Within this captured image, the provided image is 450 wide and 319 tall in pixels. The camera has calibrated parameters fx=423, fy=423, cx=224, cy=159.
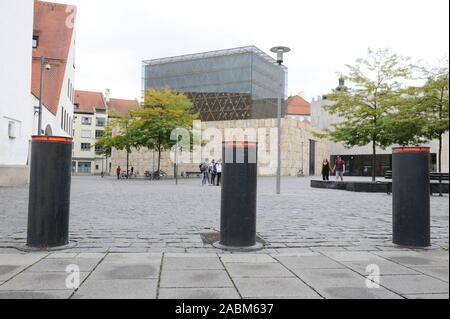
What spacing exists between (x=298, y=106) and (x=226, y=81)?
147 feet

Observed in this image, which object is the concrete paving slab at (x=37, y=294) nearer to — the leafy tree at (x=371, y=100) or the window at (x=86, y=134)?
the leafy tree at (x=371, y=100)

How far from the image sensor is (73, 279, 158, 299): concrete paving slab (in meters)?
3.59

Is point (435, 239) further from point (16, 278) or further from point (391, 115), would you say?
point (391, 115)

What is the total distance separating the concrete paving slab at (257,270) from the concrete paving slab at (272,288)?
164mm

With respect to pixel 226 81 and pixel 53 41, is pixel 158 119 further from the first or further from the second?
pixel 226 81

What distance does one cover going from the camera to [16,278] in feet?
13.6

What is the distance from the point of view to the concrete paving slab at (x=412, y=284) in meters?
3.77

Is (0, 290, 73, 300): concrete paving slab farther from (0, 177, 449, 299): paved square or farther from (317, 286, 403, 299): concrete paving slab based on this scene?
(317, 286, 403, 299): concrete paving slab

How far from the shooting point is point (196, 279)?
4.18 meters

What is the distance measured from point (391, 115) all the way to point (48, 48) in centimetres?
2597

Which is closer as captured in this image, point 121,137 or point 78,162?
point 121,137

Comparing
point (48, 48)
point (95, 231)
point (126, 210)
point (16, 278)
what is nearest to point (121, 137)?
point (48, 48)

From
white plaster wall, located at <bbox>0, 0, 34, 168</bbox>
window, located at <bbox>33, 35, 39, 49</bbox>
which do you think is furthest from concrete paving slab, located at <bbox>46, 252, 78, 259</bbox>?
window, located at <bbox>33, 35, 39, 49</bbox>

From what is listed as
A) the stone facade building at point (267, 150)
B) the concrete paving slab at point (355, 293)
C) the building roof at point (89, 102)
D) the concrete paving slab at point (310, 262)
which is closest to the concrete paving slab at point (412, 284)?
the concrete paving slab at point (355, 293)
